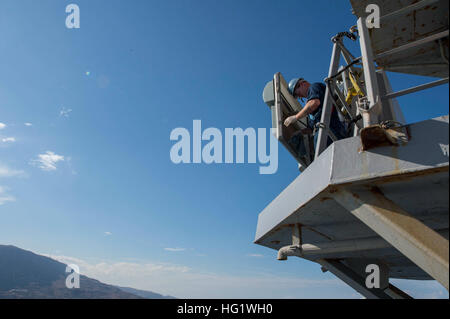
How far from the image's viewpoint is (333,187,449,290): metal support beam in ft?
5.39

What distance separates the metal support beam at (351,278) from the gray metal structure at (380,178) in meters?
0.01

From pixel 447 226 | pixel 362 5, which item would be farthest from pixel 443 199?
pixel 362 5

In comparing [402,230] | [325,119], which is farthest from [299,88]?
[402,230]

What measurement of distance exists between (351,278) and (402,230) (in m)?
2.57

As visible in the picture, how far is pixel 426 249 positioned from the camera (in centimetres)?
168

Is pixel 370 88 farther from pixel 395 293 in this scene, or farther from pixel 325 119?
pixel 395 293

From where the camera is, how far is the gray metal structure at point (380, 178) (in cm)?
188

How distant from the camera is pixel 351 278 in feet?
13.0

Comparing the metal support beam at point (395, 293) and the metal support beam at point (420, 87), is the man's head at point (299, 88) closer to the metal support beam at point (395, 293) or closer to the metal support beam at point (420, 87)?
the metal support beam at point (420, 87)

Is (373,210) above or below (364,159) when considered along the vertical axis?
below

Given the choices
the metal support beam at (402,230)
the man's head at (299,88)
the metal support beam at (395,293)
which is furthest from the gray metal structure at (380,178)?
the metal support beam at (395,293)

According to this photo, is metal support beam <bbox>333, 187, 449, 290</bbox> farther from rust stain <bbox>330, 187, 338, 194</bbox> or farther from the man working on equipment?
the man working on equipment
